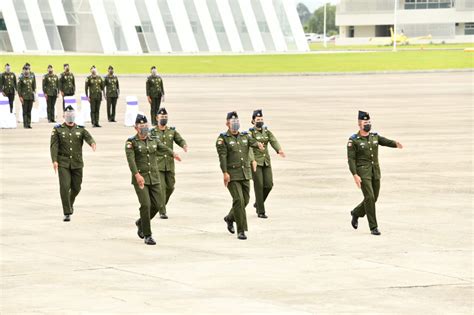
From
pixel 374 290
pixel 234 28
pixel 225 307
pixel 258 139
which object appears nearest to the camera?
pixel 225 307

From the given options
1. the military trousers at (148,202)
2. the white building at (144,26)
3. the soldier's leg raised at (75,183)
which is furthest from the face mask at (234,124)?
the white building at (144,26)

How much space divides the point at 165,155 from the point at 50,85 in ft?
68.2

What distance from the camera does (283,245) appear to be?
50.7ft

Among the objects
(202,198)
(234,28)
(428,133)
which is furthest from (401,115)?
(234,28)

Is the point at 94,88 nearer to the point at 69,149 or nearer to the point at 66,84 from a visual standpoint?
the point at 66,84

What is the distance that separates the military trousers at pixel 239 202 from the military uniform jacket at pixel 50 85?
21824mm

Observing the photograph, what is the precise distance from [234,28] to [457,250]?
306 feet

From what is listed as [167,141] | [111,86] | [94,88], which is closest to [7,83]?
[94,88]

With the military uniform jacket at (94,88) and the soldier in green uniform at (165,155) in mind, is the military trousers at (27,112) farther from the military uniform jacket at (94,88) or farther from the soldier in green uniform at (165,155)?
the soldier in green uniform at (165,155)

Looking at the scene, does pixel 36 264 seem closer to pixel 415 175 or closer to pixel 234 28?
pixel 415 175

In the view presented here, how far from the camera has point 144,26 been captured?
10294 cm

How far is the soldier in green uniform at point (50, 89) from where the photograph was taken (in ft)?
123

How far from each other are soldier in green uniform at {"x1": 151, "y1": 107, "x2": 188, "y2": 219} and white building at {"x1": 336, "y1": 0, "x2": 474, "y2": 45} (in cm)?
15443

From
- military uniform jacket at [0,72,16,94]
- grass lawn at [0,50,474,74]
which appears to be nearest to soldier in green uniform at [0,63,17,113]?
military uniform jacket at [0,72,16,94]
